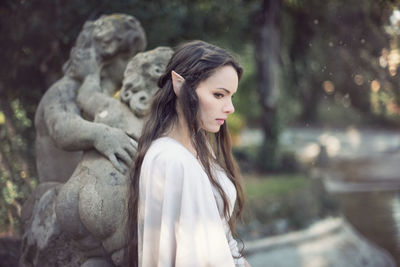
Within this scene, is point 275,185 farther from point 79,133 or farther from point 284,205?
point 79,133

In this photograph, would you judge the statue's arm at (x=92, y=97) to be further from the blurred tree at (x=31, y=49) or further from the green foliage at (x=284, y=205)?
the green foliage at (x=284, y=205)

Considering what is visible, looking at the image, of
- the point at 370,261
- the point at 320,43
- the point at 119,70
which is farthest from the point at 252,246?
the point at 320,43

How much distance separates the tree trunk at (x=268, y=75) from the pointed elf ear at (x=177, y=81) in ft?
20.6

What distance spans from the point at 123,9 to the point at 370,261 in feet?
13.5

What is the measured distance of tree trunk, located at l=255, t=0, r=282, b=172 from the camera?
25.2 ft

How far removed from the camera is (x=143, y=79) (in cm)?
232

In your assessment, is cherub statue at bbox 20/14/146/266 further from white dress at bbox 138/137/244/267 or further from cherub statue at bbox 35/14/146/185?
white dress at bbox 138/137/244/267

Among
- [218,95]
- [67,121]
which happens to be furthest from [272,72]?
[218,95]

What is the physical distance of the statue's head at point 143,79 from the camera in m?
2.28

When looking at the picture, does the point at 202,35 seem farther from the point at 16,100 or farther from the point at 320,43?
the point at 320,43

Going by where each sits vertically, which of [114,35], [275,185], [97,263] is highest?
[114,35]

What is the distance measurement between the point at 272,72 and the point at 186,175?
6.56 m

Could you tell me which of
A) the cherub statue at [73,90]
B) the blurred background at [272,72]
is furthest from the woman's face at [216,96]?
the cherub statue at [73,90]

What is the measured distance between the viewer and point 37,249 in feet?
7.20
